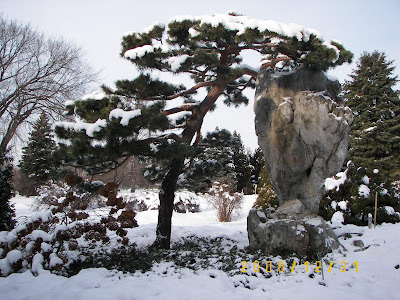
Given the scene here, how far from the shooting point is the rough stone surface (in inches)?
176

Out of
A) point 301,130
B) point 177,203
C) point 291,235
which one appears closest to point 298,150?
point 301,130

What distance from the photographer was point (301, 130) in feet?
16.4

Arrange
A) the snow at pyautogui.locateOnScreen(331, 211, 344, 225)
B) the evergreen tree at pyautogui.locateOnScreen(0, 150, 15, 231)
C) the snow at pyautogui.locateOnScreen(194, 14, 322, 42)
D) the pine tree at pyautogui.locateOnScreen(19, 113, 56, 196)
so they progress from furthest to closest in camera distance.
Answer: the pine tree at pyautogui.locateOnScreen(19, 113, 56, 196) < the snow at pyautogui.locateOnScreen(331, 211, 344, 225) < the evergreen tree at pyautogui.locateOnScreen(0, 150, 15, 231) < the snow at pyautogui.locateOnScreen(194, 14, 322, 42)

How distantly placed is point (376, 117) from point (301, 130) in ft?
40.2

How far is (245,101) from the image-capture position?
6711 millimetres

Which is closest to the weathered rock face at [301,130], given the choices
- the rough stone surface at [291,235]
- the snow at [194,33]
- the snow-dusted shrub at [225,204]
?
the rough stone surface at [291,235]

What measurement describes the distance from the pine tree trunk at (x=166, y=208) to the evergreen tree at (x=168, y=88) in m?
0.02

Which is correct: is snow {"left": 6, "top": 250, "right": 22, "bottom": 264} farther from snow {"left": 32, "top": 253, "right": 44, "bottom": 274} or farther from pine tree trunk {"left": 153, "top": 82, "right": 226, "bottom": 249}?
pine tree trunk {"left": 153, "top": 82, "right": 226, "bottom": 249}

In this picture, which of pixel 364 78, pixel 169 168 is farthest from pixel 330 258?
pixel 364 78

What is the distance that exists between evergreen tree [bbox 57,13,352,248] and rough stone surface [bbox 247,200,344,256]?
1.61 meters

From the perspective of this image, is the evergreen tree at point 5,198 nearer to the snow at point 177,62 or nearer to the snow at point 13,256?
the snow at point 13,256

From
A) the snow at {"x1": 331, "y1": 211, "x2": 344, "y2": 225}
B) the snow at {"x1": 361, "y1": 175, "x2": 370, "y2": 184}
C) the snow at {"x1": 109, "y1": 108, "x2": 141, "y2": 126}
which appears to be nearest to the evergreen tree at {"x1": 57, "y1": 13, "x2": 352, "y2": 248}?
the snow at {"x1": 109, "y1": 108, "x2": 141, "y2": 126}

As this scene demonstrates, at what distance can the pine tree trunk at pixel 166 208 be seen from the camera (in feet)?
16.3

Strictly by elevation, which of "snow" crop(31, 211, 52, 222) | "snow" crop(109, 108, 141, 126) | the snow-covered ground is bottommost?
the snow-covered ground
